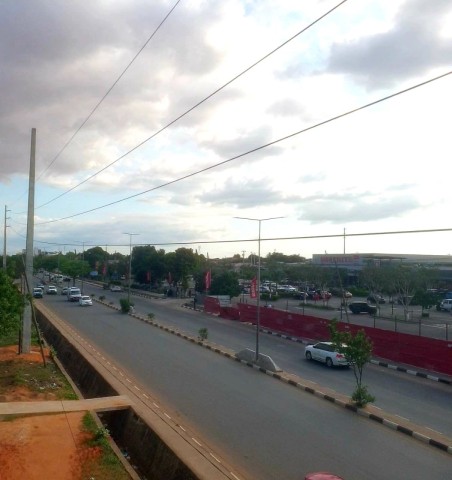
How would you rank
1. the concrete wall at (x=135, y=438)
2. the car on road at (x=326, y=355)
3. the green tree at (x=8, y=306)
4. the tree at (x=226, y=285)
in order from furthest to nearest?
the tree at (x=226, y=285), the car on road at (x=326, y=355), the green tree at (x=8, y=306), the concrete wall at (x=135, y=438)

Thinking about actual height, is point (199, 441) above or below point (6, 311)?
below

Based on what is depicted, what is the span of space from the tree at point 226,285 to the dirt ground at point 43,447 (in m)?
44.0

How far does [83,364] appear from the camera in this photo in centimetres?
2558

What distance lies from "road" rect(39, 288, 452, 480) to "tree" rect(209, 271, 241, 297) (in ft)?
86.2

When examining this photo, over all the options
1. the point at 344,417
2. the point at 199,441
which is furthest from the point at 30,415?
the point at 344,417

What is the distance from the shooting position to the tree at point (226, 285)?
6041 cm

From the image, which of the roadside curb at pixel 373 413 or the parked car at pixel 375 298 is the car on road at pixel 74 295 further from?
the roadside curb at pixel 373 413

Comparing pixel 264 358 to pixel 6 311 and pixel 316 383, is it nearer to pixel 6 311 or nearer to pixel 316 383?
pixel 316 383

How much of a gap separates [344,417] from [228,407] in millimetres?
3311

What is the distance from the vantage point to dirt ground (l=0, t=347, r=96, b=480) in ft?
40.5

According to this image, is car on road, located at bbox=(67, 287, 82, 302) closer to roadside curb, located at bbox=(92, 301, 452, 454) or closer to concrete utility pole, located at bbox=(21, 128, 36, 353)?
concrete utility pole, located at bbox=(21, 128, 36, 353)

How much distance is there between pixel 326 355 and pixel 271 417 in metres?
11.3

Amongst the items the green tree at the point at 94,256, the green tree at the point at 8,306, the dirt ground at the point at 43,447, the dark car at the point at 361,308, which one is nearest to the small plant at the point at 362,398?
the dirt ground at the point at 43,447

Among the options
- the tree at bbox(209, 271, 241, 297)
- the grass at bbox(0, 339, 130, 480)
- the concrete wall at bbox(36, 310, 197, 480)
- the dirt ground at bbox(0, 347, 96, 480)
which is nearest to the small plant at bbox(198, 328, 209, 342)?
the grass at bbox(0, 339, 130, 480)
